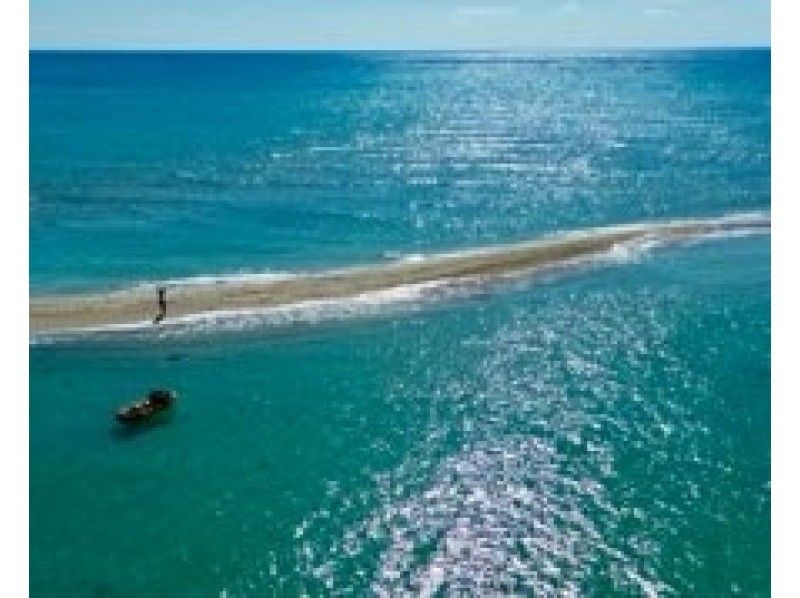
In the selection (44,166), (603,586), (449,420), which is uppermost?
(44,166)

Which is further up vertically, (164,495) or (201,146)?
(201,146)

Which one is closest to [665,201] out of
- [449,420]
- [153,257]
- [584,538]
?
[153,257]

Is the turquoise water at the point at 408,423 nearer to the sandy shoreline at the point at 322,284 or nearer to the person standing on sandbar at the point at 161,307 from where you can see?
the sandy shoreline at the point at 322,284

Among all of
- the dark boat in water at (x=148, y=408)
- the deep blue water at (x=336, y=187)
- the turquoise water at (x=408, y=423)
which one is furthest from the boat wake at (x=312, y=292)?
the dark boat in water at (x=148, y=408)

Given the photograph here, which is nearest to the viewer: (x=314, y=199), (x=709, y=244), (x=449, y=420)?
(x=449, y=420)

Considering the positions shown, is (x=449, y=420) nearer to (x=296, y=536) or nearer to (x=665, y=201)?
(x=296, y=536)

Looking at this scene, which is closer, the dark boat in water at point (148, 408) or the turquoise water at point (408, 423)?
the turquoise water at point (408, 423)

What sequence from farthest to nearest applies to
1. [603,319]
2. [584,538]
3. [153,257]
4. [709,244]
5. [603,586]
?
[709,244]
[153,257]
[603,319]
[584,538]
[603,586]
